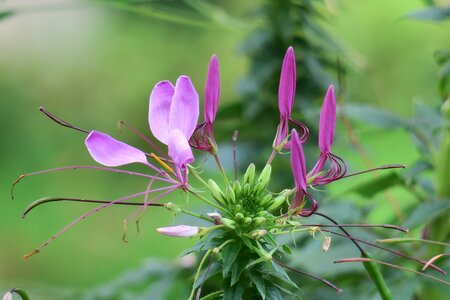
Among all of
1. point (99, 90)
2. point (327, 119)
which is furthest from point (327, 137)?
point (99, 90)

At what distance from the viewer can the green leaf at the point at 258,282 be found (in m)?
0.36

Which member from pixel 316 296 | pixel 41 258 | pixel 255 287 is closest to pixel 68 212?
pixel 41 258

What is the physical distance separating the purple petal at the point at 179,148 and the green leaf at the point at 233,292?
2.7 inches

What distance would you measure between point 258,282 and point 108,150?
3.8 inches

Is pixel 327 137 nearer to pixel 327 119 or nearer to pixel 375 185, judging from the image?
pixel 327 119

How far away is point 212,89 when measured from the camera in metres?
0.37

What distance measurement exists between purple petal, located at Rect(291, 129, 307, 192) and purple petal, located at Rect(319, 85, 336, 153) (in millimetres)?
24

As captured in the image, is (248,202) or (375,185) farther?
(375,185)

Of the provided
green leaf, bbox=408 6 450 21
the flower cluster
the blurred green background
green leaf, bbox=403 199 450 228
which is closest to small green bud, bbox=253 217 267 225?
the flower cluster

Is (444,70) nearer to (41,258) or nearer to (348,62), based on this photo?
(348,62)

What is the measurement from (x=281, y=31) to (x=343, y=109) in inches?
6.9

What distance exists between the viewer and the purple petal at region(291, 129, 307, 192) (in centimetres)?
32

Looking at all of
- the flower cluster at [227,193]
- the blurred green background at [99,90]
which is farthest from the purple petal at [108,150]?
the blurred green background at [99,90]

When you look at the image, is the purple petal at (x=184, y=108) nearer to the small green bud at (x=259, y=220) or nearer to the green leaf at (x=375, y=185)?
the small green bud at (x=259, y=220)
